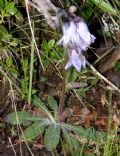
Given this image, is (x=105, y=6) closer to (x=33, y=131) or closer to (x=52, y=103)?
(x=52, y=103)

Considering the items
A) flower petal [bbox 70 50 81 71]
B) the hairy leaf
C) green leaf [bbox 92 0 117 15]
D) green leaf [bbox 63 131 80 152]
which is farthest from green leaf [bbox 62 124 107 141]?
green leaf [bbox 92 0 117 15]

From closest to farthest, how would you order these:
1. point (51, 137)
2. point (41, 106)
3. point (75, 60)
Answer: point (75, 60)
point (51, 137)
point (41, 106)

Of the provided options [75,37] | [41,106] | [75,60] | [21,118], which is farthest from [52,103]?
[75,37]

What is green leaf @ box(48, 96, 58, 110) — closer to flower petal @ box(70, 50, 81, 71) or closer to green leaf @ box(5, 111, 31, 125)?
green leaf @ box(5, 111, 31, 125)

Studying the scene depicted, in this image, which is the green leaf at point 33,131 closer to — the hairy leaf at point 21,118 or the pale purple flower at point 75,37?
the hairy leaf at point 21,118

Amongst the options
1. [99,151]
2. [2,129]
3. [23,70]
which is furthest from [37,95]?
[99,151]

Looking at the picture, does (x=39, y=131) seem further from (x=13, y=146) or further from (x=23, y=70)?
(x=23, y=70)

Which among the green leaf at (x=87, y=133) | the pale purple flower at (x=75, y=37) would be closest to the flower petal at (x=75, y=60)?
the pale purple flower at (x=75, y=37)
